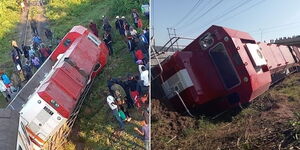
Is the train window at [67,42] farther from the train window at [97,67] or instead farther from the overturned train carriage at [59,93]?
the train window at [97,67]

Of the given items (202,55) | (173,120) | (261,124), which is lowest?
(261,124)

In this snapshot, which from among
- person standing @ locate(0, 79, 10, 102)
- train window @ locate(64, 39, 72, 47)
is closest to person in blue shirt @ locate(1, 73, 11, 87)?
person standing @ locate(0, 79, 10, 102)

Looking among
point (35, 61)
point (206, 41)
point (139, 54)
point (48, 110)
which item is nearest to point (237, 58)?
point (206, 41)

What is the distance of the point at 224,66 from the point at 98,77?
9.22 metres

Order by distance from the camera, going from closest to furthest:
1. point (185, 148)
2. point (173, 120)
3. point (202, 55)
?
point (185, 148)
point (173, 120)
point (202, 55)

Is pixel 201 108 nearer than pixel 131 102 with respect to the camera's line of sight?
Yes

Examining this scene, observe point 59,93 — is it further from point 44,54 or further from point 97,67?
point 44,54

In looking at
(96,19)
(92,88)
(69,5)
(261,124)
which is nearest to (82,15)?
(69,5)

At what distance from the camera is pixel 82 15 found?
24906 millimetres

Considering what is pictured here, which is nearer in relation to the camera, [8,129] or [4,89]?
[8,129]

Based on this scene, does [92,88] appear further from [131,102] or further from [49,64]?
[131,102]

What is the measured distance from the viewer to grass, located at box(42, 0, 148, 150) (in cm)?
1061

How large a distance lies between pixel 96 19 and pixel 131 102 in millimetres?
12010

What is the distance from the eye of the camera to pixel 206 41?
6.28m
